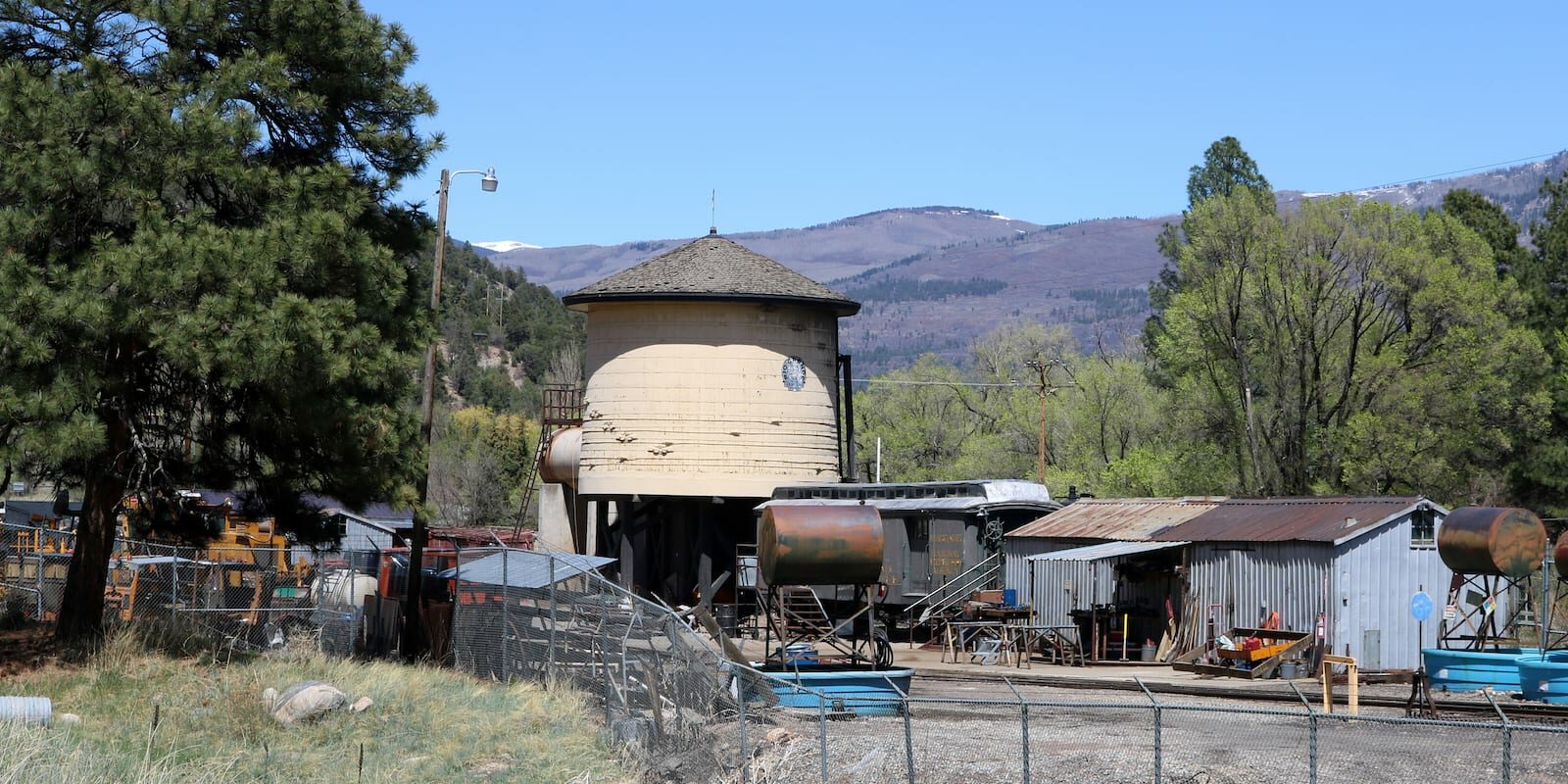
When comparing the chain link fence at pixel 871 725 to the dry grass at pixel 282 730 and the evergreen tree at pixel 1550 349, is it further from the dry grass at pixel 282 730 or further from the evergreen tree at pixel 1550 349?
the evergreen tree at pixel 1550 349

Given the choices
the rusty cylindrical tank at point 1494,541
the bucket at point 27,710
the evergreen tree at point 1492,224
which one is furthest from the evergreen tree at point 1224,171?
the bucket at point 27,710

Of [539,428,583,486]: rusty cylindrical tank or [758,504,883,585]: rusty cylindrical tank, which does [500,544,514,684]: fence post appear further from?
[539,428,583,486]: rusty cylindrical tank

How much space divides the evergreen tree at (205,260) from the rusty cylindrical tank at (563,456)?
75.1ft

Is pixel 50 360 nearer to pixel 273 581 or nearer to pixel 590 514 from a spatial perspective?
pixel 273 581

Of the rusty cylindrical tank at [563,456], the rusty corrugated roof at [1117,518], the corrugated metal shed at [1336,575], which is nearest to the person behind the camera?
the corrugated metal shed at [1336,575]

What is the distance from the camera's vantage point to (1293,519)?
35.9 meters

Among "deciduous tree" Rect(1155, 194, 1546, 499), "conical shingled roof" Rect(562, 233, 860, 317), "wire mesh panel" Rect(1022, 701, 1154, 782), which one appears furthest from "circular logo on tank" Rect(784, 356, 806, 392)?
"wire mesh panel" Rect(1022, 701, 1154, 782)

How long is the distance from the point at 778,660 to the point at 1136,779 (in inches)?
404

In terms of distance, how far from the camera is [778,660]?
88.2ft

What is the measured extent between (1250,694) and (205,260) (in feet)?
58.4

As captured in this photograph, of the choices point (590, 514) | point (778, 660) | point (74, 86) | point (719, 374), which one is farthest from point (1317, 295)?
point (74, 86)

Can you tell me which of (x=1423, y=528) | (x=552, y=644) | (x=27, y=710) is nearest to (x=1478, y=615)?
(x=1423, y=528)

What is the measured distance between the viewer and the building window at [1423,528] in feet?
114

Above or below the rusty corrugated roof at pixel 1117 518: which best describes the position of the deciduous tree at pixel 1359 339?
above
